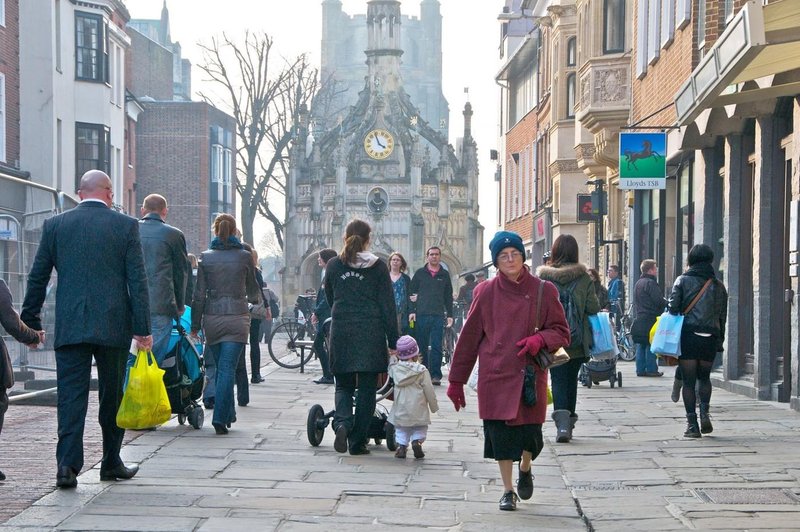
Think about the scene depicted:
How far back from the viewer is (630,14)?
95.1 ft

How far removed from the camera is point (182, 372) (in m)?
12.4

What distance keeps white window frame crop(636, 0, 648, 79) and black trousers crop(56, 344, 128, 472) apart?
18.0m

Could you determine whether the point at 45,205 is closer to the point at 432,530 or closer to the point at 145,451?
the point at 145,451

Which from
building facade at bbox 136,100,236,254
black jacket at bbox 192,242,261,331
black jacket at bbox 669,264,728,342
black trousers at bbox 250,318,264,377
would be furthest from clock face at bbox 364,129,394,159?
black jacket at bbox 669,264,728,342

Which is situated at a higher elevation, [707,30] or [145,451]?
[707,30]

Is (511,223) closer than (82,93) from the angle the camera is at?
No

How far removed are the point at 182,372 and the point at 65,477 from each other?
341 centimetres

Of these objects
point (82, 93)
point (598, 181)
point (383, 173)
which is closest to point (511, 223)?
point (82, 93)

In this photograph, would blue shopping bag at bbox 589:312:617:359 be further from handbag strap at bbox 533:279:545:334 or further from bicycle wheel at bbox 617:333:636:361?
bicycle wheel at bbox 617:333:636:361

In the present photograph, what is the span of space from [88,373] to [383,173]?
302 feet

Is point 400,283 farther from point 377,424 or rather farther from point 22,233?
point 377,424

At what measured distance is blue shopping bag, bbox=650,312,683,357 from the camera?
40.9 feet

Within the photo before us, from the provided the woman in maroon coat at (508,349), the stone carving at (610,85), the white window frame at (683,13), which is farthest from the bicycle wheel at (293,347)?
the woman in maroon coat at (508,349)

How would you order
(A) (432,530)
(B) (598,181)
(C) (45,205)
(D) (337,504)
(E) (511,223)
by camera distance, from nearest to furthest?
1. (A) (432,530)
2. (D) (337,504)
3. (C) (45,205)
4. (B) (598,181)
5. (E) (511,223)
